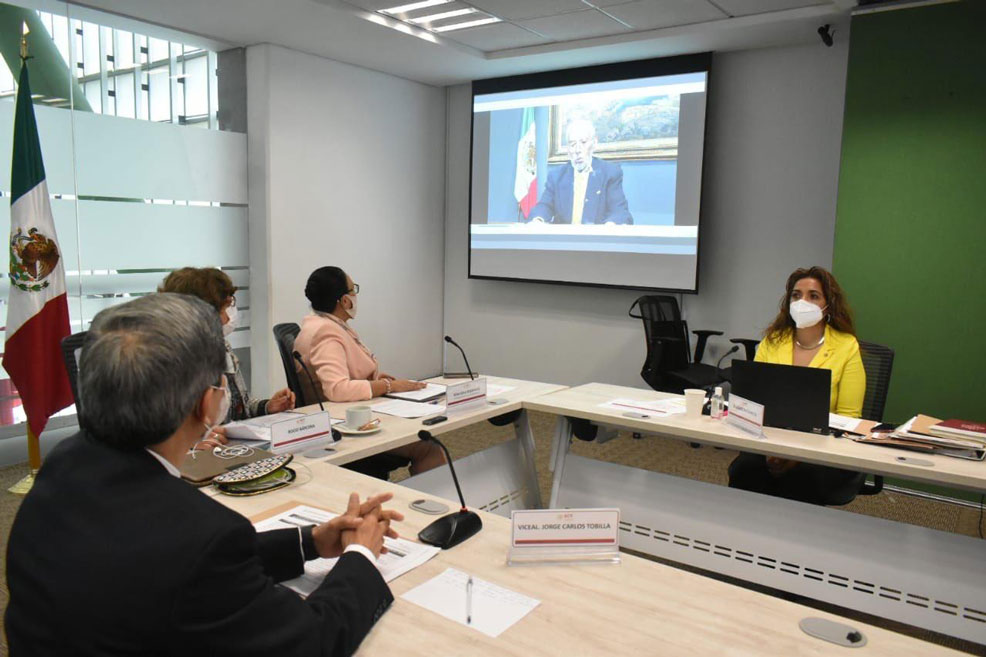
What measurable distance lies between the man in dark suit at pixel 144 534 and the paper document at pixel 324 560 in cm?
27

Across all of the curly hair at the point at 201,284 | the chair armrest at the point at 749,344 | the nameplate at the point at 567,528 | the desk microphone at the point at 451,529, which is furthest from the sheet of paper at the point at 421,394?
the chair armrest at the point at 749,344

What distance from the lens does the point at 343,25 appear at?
4.41 metres

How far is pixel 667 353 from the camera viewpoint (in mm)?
4523

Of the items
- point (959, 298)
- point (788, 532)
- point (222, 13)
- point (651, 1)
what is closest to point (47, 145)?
point (222, 13)

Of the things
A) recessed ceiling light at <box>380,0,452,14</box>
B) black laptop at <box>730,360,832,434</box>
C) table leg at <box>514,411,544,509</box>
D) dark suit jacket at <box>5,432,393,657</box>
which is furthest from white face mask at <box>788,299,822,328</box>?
recessed ceiling light at <box>380,0,452,14</box>

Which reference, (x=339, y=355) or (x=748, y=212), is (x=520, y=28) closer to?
(x=748, y=212)

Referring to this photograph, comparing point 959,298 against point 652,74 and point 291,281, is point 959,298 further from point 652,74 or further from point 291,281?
point 291,281

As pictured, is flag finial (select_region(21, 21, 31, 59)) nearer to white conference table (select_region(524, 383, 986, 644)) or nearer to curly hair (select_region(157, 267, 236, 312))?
curly hair (select_region(157, 267, 236, 312))

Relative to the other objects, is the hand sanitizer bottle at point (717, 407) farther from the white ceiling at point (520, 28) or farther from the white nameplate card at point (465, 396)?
the white ceiling at point (520, 28)

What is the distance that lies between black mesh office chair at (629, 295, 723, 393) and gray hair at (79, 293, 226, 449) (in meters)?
3.70

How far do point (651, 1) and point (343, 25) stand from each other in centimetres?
187

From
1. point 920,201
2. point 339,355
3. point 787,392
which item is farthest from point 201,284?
point 920,201

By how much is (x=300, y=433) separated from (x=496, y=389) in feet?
3.85

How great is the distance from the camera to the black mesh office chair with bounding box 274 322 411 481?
9.11 feet
